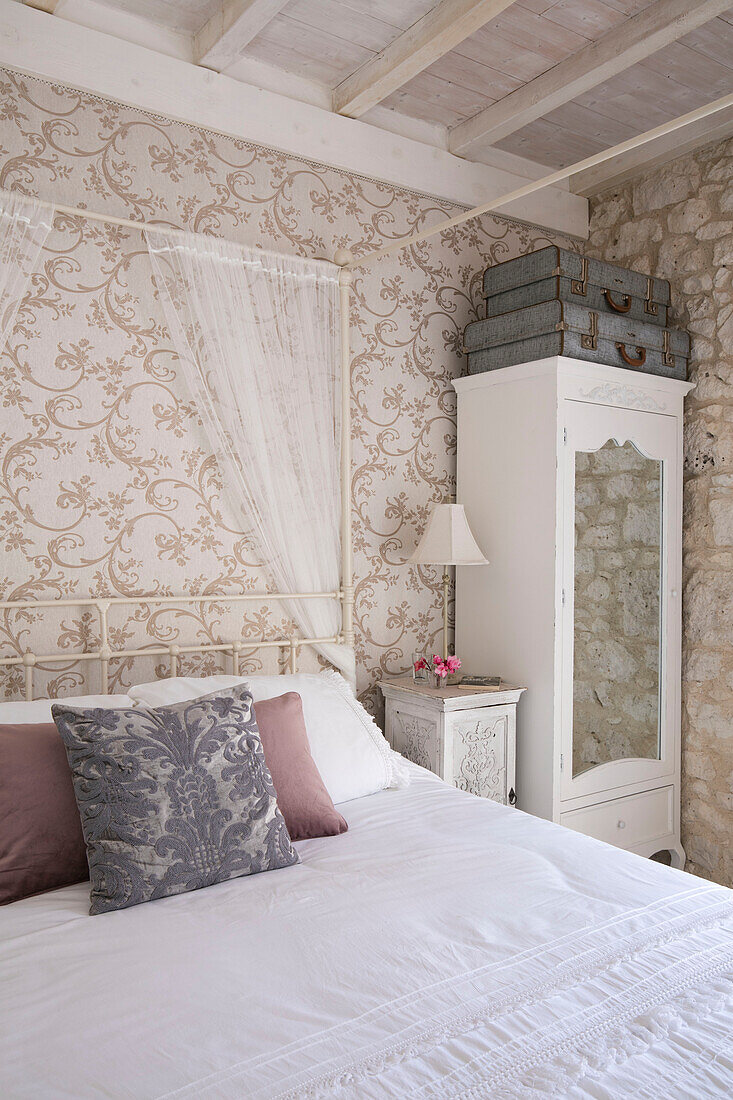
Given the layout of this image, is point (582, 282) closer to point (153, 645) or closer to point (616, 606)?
point (616, 606)

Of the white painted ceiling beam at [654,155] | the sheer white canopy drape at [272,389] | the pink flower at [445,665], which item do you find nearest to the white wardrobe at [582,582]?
the pink flower at [445,665]

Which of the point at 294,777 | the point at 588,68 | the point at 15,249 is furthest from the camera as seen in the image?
the point at 588,68

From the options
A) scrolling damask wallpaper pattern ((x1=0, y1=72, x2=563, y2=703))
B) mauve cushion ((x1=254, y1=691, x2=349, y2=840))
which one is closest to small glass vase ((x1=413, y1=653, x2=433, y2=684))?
scrolling damask wallpaper pattern ((x1=0, y1=72, x2=563, y2=703))

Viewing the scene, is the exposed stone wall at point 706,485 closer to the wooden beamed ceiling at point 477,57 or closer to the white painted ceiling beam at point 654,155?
the white painted ceiling beam at point 654,155

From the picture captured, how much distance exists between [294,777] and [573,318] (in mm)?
1867

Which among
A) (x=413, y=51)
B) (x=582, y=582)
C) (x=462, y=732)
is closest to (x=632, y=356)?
(x=582, y=582)

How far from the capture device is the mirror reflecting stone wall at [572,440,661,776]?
291cm

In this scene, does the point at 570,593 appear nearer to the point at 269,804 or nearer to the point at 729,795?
the point at 729,795

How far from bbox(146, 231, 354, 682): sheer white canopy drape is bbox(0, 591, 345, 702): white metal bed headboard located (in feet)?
0.18

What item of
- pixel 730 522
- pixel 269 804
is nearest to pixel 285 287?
pixel 269 804

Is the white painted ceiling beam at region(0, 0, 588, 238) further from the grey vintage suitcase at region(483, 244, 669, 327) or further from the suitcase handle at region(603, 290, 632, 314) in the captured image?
the suitcase handle at region(603, 290, 632, 314)

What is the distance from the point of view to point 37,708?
204 cm

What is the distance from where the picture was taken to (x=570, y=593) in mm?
2877

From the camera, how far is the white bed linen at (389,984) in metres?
1.08
